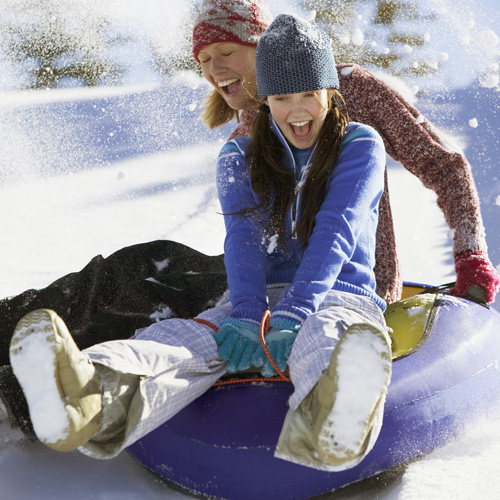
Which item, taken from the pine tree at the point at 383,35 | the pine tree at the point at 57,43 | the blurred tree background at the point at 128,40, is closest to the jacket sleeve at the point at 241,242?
the blurred tree background at the point at 128,40

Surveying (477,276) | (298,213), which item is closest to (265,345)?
(298,213)

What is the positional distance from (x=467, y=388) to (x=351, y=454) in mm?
527

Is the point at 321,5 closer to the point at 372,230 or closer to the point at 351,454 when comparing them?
the point at 372,230

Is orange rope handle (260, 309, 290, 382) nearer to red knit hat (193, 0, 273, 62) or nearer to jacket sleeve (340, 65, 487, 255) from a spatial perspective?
jacket sleeve (340, 65, 487, 255)

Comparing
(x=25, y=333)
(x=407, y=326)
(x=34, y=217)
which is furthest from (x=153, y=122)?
(x=25, y=333)

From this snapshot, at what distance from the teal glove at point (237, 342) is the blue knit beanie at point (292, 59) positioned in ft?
1.68

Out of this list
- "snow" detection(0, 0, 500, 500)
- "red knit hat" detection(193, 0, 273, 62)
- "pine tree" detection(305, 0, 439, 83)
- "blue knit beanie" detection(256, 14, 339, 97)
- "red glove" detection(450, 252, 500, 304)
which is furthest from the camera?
"pine tree" detection(305, 0, 439, 83)

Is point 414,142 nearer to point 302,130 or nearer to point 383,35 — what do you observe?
point 302,130

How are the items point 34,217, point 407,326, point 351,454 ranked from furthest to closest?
1. point 34,217
2. point 407,326
3. point 351,454

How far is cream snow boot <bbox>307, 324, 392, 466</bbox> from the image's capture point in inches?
40.2

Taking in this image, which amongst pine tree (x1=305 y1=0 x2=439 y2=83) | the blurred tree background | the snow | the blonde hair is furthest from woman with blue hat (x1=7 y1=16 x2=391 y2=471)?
pine tree (x1=305 y1=0 x2=439 y2=83)

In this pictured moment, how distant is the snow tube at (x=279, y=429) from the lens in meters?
1.25

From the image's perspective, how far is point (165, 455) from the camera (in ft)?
4.35

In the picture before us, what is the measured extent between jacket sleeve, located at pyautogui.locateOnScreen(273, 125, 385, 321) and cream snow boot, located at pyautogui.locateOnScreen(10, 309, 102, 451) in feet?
1.40
